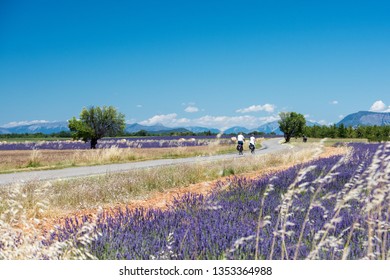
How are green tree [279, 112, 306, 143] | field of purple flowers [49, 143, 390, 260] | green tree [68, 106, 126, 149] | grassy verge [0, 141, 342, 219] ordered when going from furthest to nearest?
1. green tree [279, 112, 306, 143]
2. green tree [68, 106, 126, 149]
3. grassy verge [0, 141, 342, 219]
4. field of purple flowers [49, 143, 390, 260]

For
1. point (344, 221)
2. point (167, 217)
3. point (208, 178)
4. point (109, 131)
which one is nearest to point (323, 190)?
point (344, 221)

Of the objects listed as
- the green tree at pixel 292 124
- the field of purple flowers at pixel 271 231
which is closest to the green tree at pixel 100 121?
the field of purple flowers at pixel 271 231

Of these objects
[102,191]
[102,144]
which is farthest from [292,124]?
[102,191]

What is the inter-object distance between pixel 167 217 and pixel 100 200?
4428mm

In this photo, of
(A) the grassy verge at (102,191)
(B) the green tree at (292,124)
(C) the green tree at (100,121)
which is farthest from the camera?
(B) the green tree at (292,124)

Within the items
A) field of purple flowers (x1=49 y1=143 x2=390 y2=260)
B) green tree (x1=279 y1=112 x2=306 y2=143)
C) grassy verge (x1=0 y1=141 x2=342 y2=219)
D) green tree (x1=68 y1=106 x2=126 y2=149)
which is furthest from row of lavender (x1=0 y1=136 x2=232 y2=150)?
green tree (x1=279 y1=112 x2=306 y2=143)

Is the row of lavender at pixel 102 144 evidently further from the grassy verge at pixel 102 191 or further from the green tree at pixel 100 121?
the grassy verge at pixel 102 191

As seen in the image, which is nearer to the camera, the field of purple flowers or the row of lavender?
the field of purple flowers

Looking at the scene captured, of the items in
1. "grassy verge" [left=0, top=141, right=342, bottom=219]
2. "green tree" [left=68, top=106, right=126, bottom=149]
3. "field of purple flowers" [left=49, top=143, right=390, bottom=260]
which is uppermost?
"green tree" [left=68, top=106, right=126, bottom=149]

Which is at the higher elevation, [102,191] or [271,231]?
[271,231]

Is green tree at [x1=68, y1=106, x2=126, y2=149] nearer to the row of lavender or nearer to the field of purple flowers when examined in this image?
the row of lavender

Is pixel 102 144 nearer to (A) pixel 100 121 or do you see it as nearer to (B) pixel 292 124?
(A) pixel 100 121
